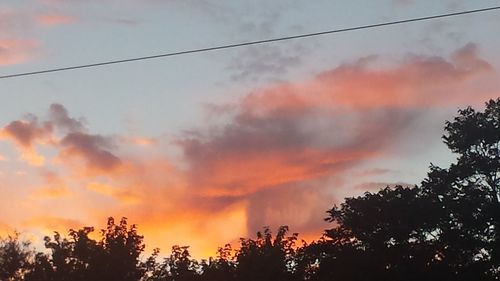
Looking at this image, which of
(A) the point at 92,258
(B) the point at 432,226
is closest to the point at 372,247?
(B) the point at 432,226

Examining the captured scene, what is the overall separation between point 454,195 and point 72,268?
107 ft

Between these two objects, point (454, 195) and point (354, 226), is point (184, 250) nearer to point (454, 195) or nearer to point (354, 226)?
point (354, 226)

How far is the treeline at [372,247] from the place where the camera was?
59406mm

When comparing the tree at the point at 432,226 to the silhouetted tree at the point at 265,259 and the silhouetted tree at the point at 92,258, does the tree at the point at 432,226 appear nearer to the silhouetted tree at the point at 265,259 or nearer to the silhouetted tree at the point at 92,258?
the silhouetted tree at the point at 265,259

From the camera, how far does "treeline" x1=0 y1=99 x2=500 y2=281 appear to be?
5941 centimetres

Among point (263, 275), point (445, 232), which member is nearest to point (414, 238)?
point (445, 232)

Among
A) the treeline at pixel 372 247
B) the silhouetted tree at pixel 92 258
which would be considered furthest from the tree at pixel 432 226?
the silhouetted tree at pixel 92 258

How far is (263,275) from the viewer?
60938 millimetres


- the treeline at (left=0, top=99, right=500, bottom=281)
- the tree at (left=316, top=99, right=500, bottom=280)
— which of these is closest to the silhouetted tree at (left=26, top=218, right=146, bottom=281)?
the treeline at (left=0, top=99, right=500, bottom=281)

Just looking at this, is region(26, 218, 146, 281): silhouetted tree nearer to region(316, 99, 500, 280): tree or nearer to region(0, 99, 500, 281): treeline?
region(0, 99, 500, 281): treeline

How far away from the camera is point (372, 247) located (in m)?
62.8

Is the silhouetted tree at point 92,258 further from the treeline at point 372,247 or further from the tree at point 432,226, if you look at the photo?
the tree at point 432,226

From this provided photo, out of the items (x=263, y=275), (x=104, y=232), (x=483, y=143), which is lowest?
(x=263, y=275)

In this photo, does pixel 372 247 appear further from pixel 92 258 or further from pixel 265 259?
pixel 92 258
